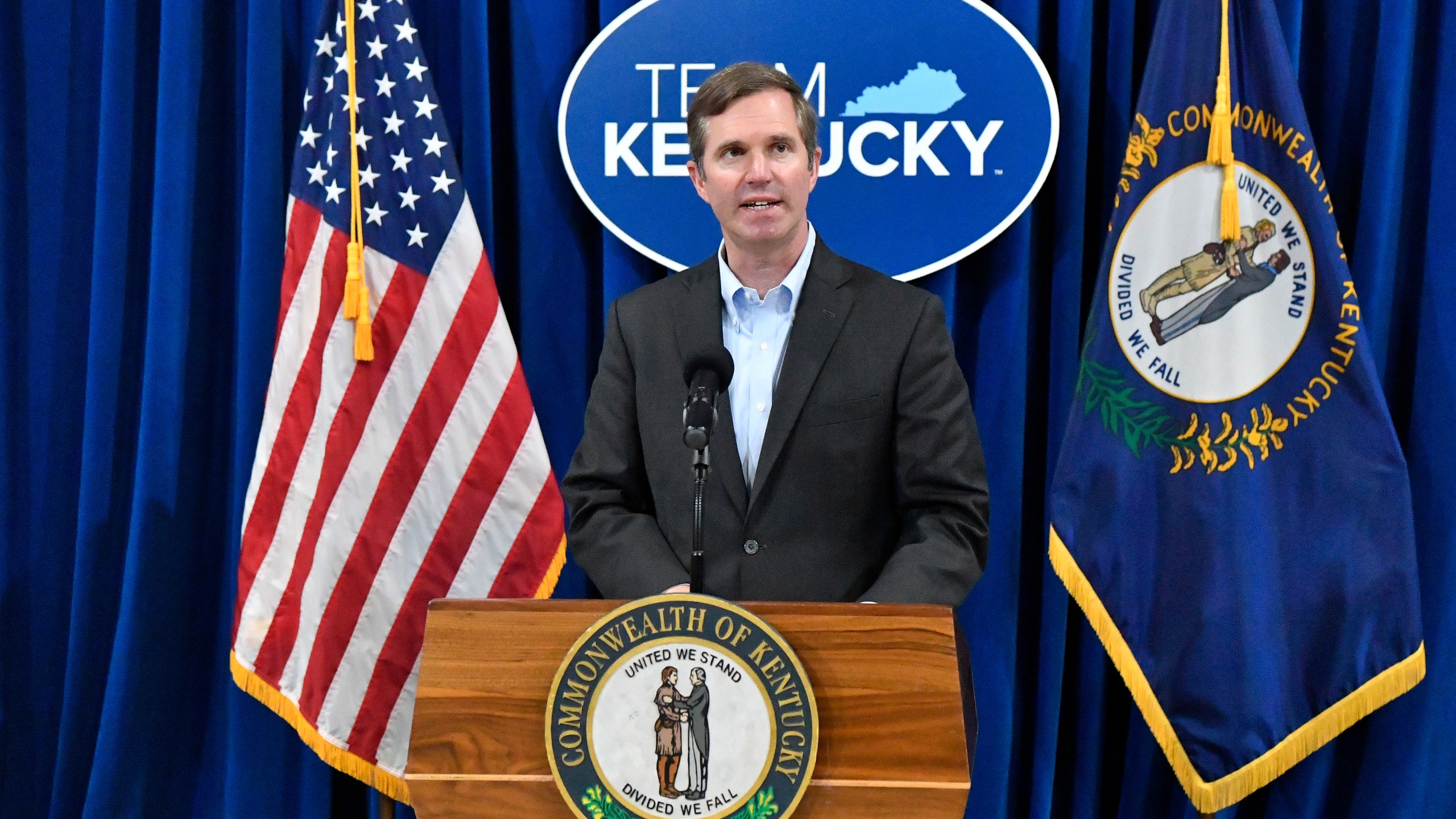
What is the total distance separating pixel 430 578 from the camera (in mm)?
2834

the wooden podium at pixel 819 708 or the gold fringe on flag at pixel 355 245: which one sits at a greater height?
the gold fringe on flag at pixel 355 245

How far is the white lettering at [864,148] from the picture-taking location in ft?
9.38

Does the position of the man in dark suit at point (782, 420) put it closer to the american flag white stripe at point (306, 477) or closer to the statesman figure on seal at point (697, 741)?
the statesman figure on seal at point (697, 741)

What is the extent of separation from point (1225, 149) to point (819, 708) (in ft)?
5.98

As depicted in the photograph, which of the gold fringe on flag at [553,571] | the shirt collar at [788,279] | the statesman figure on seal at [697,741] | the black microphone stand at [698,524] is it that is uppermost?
the shirt collar at [788,279]

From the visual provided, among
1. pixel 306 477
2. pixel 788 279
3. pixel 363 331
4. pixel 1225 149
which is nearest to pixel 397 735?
pixel 306 477

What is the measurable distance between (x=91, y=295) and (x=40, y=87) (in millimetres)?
565

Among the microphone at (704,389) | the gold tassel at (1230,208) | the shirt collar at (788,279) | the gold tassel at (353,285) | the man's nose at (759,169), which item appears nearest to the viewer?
the microphone at (704,389)

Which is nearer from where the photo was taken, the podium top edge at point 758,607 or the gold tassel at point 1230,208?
the podium top edge at point 758,607

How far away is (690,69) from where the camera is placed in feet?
9.48

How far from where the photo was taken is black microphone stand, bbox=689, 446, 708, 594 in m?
1.42

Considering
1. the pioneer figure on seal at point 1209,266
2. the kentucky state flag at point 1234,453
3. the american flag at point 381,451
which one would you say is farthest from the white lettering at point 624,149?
the pioneer figure on seal at point 1209,266

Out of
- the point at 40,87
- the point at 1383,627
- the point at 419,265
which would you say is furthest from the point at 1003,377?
the point at 40,87

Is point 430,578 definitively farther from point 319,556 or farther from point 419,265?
point 419,265
